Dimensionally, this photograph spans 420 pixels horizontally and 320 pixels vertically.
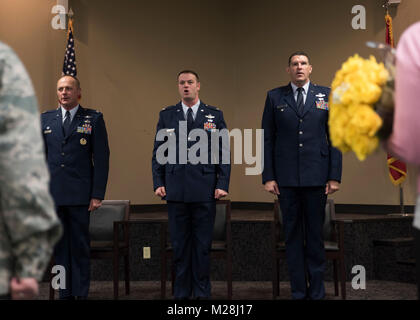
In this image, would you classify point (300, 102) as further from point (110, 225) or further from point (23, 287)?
point (23, 287)

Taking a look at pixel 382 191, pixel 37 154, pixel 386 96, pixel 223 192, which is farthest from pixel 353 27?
pixel 37 154

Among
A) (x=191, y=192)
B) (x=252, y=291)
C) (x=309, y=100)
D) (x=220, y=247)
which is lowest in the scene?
(x=252, y=291)

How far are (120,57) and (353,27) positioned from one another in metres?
2.51

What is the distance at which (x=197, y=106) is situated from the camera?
423 cm

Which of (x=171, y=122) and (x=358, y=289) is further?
(x=358, y=289)

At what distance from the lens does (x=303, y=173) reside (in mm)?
3898

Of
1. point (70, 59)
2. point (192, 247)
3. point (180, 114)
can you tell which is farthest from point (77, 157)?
point (70, 59)

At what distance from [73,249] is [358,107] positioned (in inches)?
115

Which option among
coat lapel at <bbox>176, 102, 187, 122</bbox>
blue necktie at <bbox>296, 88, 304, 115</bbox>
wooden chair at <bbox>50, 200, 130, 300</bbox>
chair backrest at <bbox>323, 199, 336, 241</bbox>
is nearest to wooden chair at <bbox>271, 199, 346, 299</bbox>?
chair backrest at <bbox>323, 199, 336, 241</bbox>

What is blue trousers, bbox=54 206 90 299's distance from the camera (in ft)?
13.1

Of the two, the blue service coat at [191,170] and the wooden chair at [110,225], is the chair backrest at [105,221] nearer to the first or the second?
the wooden chair at [110,225]

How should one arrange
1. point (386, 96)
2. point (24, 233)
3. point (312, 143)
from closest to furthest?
point (24, 233) → point (386, 96) → point (312, 143)

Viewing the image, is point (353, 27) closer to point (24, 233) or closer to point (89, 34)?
point (89, 34)

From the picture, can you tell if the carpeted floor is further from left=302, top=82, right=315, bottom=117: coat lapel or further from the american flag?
the american flag
